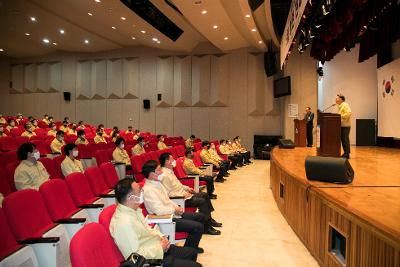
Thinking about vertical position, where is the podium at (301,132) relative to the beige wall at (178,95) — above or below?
below

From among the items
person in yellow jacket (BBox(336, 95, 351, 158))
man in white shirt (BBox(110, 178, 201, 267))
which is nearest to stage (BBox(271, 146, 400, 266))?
man in white shirt (BBox(110, 178, 201, 267))

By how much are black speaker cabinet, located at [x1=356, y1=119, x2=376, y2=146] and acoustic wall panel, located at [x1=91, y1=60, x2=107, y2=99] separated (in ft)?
39.1

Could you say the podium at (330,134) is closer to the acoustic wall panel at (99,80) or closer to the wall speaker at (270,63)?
the wall speaker at (270,63)

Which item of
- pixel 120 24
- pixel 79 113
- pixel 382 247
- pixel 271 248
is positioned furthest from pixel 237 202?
pixel 79 113

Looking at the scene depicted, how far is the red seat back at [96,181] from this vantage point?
442 cm

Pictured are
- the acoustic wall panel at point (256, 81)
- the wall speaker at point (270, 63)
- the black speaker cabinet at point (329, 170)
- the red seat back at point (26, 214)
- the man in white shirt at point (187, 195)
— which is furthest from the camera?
the acoustic wall panel at point (256, 81)

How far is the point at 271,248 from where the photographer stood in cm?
432

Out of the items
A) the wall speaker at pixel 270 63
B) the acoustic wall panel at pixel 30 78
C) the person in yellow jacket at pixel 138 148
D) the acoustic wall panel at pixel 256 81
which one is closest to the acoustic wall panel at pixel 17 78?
the acoustic wall panel at pixel 30 78

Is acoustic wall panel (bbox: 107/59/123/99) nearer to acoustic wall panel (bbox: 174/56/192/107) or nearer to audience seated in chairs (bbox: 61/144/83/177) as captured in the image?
acoustic wall panel (bbox: 174/56/192/107)

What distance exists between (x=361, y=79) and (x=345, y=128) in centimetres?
726

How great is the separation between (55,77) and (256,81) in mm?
10681

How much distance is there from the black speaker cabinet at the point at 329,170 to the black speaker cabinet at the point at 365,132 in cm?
919

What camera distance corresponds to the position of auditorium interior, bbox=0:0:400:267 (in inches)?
112

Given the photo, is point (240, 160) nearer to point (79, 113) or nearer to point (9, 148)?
point (9, 148)
